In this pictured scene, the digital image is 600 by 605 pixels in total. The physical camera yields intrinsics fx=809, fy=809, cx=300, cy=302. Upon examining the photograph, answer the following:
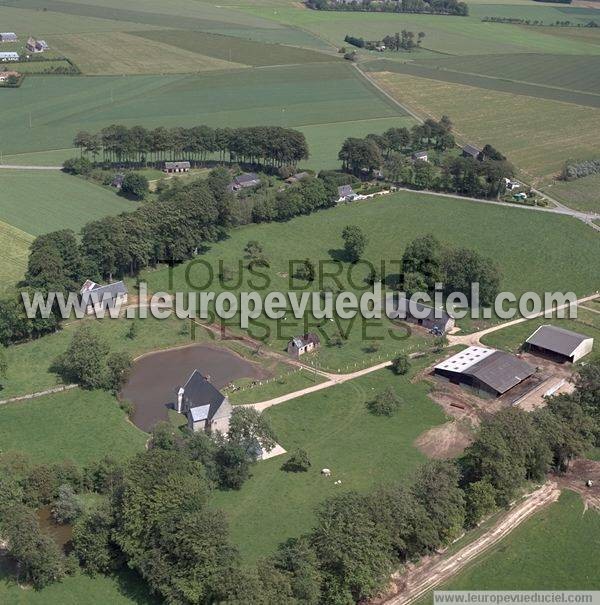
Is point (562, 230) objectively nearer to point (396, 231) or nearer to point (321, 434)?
point (396, 231)

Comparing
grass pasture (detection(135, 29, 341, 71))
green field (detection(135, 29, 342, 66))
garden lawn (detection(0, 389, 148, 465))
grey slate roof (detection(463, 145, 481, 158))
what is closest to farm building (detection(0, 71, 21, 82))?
grass pasture (detection(135, 29, 341, 71))

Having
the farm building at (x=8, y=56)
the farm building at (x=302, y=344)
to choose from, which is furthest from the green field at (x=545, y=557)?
the farm building at (x=8, y=56)

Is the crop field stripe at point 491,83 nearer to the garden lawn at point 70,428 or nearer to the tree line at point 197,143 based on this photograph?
the tree line at point 197,143

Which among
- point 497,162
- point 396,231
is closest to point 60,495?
point 396,231

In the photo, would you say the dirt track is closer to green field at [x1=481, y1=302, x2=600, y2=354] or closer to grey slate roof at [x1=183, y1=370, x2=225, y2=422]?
grey slate roof at [x1=183, y1=370, x2=225, y2=422]

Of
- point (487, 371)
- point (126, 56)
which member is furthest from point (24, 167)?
point (487, 371)

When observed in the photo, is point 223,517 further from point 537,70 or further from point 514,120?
point 537,70
